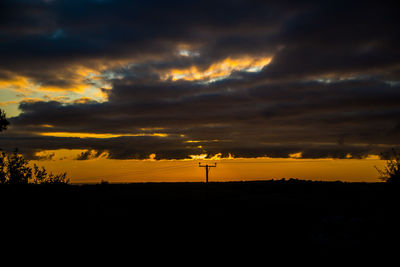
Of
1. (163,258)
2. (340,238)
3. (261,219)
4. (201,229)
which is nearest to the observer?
(340,238)

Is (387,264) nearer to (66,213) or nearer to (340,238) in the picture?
(340,238)

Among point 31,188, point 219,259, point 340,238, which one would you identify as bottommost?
point 219,259

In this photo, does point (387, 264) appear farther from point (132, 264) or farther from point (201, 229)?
point (201, 229)

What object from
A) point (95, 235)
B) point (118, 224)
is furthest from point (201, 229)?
point (95, 235)

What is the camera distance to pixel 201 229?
119 feet

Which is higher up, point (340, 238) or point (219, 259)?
point (340, 238)

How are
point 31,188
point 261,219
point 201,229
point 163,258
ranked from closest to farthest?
point 163,258, point 31,188, point 201,229, point 261,219

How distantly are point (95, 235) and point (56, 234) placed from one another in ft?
11.2

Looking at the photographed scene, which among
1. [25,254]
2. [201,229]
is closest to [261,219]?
[201,229]

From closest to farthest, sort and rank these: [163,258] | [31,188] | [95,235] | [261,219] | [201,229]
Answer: [163,258] → [95,235] → [31,188] → [201,229] → [261,219]

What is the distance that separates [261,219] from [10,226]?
3100cm

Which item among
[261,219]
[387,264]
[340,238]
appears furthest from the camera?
[261,219]

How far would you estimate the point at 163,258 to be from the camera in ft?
82.4

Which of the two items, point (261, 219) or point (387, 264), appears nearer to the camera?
point (387, 264)
